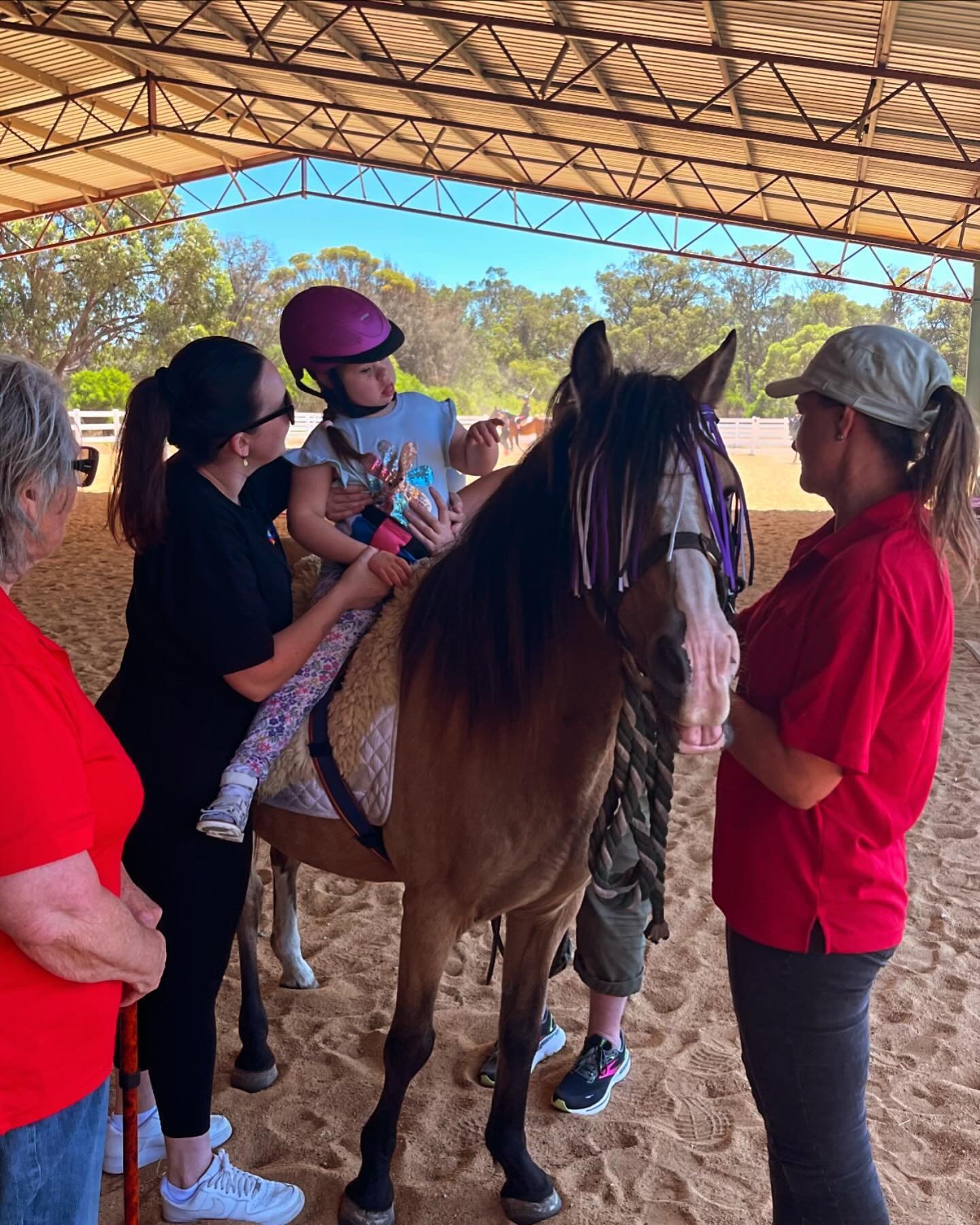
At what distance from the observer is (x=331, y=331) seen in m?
2.34

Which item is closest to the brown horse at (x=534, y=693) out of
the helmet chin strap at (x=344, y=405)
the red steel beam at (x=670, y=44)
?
the helmet chin strap at (x=344, y=405)

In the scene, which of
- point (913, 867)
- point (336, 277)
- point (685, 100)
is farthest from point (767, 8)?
point (336, 277)

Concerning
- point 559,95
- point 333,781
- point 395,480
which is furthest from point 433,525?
point 559,95

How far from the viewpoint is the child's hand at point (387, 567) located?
220 centimetres

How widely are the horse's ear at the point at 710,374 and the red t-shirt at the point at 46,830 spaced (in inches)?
44.5

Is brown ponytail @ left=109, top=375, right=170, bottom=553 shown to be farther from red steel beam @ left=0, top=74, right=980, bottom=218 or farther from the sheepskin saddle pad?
red steel beam @ left=0, top=74, right=980, bottom=218

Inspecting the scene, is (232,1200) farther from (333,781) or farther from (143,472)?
(143,472)

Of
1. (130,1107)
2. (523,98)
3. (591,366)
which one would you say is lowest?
(130,1107)

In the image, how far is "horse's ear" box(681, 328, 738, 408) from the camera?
1670 millimetres

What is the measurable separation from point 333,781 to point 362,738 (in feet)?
0.44

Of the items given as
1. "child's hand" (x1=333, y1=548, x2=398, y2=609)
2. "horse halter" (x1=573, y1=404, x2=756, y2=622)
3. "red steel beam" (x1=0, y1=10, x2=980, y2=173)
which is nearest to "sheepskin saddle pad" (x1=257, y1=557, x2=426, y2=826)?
"child's hand" (x1=333, y1=548, x2=398, y2=609)

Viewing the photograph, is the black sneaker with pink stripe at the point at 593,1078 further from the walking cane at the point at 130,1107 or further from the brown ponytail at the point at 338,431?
Answer: the brown ponytail at the point at 338,431

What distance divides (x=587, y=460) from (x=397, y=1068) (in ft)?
5.03

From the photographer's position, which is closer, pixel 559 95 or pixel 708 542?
pixel 708 542
